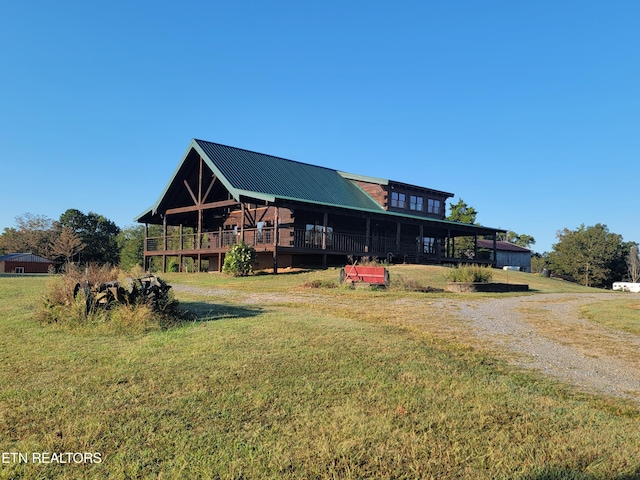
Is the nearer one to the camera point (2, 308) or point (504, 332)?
point (504, 332)

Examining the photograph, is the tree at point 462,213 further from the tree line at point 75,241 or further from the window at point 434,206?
the tree line at point 75,241

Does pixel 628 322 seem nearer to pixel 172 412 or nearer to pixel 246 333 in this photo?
pixel 246 333

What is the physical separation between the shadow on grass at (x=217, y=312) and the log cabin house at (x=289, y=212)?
12.9 meters

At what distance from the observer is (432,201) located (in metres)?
39.0

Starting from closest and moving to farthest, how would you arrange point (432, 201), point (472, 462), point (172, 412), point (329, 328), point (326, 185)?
point (472, 462), point (172, 412), point (329, 328), point (326, 185), point (432, 201)

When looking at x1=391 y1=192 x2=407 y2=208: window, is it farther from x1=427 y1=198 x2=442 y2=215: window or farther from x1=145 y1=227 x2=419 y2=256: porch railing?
x1=145 y1=227 x2=419 y2=256: porch railing

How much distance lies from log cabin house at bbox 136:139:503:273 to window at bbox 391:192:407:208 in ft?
0.23

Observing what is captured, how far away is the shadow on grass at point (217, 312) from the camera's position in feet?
31.6

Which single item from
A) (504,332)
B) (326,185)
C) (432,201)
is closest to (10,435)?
(504,332)

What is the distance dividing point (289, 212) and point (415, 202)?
12507 millimetres

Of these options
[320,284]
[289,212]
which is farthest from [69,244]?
[320,284]

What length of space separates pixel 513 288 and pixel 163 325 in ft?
53.6

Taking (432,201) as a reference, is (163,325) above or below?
below

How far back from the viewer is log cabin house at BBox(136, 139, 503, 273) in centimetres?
2722
